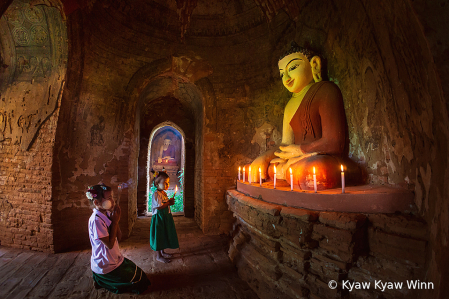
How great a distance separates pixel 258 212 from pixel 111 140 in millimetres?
3885

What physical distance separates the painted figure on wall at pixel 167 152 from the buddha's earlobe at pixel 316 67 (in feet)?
29.7

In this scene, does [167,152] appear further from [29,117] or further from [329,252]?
[329,252]

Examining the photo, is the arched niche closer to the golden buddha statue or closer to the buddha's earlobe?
the golden buddha statue

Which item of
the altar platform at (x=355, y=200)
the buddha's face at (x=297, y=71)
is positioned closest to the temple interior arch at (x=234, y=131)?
the altar platform at (x=355, y=200)

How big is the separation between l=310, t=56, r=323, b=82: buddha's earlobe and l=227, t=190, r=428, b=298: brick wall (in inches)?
96.2

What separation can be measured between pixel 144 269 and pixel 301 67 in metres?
4.48

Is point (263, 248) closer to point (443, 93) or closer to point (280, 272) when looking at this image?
point (280, 272)

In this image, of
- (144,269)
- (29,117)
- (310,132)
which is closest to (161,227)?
(144,269)

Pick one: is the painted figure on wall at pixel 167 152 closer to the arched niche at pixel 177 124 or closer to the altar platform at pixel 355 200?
the arched niche at pixel 177 124

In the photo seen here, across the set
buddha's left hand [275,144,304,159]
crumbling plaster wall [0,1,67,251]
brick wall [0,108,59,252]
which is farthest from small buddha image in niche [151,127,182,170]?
buddha's left hand [275,144,304,159]

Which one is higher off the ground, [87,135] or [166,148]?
[166,148]

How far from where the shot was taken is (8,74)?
452 cm

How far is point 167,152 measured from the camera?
1153cm

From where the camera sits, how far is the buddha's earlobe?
144 inches
